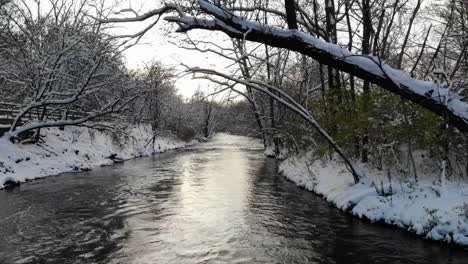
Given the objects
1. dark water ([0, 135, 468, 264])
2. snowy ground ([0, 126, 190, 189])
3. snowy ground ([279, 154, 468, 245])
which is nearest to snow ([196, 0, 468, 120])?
snowy ground ([279, 154, 468, 245])

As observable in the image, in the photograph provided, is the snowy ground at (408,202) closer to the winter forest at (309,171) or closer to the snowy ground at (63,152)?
the winter forest at (309,171)

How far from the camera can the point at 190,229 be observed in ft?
31.6

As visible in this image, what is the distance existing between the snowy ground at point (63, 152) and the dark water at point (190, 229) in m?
3.07

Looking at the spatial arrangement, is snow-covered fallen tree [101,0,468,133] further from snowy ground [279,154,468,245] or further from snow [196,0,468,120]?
snowy ground [279,154,468,245]

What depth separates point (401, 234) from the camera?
8.96 metres

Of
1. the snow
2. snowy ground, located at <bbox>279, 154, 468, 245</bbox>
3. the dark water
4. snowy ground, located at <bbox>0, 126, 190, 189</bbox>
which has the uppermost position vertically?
the snow

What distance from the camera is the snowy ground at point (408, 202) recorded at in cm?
803

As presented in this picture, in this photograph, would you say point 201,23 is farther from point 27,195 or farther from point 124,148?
point 124,148

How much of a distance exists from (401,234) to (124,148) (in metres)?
28.0

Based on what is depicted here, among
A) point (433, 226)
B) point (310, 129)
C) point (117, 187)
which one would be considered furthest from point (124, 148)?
point (433, 226)

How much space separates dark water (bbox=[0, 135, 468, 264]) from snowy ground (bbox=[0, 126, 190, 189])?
307cm

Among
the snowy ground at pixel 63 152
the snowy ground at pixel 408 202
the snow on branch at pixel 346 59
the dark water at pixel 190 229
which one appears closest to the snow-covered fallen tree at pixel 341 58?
the snow on branch at pixel 346 59

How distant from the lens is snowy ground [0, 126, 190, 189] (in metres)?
18.3

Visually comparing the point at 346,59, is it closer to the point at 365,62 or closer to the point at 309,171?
the point at 365,62
